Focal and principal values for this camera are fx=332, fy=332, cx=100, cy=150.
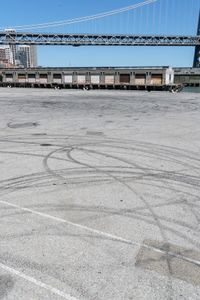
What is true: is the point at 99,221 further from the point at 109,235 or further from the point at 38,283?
the point at 38,283

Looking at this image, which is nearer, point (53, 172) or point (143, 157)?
point (53, 172)

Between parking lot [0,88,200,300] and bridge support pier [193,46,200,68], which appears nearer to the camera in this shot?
parking lot [0,88,200,300]

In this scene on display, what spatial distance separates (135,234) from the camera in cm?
663

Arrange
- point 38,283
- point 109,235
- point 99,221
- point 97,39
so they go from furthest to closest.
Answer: point 97,39 < point 99,221 < point 109,235 < point 38,283

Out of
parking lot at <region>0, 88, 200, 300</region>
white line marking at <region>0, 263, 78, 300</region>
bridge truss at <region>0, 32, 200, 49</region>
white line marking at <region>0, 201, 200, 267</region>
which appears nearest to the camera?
white line marking at <region>0, 263, 78, 300</region>

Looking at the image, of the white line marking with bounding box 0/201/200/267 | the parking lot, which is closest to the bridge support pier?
the parking lot

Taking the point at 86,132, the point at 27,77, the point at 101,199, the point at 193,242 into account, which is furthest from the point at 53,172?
the point at 27,77

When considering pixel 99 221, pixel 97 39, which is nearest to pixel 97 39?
pixel 97 39

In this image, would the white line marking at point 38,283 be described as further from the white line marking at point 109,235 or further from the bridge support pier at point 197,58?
the bridge support pier at point 197,58

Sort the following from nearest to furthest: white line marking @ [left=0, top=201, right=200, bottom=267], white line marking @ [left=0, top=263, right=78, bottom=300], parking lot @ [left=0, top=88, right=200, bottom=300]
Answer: white line marking @ [left=0, top=263, right=78, bottom=300] → parking lot @ [left=0, top=88, right=200, bottom=300] → white line marking @ [left=0, top=201, right=200, bottom=267]

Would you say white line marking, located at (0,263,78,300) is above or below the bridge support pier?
below

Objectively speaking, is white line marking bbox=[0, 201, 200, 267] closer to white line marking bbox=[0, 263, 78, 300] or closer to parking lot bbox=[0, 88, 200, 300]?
parking lot bbox=[0, 88, 200, 300]

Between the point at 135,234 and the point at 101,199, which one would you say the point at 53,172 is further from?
the point at 135,234

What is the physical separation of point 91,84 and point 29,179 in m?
71.2
